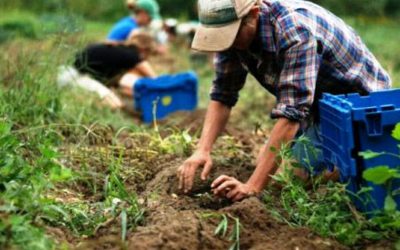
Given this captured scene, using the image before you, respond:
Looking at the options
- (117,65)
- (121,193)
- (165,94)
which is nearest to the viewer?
(121,193)

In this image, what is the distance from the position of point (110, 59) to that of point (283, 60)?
4.61m

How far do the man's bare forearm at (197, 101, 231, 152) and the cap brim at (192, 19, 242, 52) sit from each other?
67 cm

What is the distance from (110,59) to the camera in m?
8.39

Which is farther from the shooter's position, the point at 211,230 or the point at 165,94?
the point at 165,94

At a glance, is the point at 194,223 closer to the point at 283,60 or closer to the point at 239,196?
the point at 239,196

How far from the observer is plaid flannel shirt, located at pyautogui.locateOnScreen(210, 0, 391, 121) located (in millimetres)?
3857

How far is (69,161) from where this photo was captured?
4.77m

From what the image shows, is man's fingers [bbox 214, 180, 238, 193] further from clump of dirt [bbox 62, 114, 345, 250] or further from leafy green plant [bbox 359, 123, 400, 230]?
leafy green plant [bbox 359, 123, 400, 230]

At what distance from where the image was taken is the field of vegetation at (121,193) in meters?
3.35

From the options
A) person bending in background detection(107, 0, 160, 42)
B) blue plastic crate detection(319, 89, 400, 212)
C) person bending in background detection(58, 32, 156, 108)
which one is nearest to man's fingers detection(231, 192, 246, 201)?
blue plastic crate detection(319, 89, 400, 212)

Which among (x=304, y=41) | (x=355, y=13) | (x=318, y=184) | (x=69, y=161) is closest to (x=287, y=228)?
(x=318, y=184)

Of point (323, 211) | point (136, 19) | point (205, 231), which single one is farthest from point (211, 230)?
point (136, 19)

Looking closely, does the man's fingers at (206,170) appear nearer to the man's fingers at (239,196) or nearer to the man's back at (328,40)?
the man's fingers at (239,196)

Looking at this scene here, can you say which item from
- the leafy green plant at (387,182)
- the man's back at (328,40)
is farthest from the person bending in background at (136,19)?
the leafy green plant at (387,182)
